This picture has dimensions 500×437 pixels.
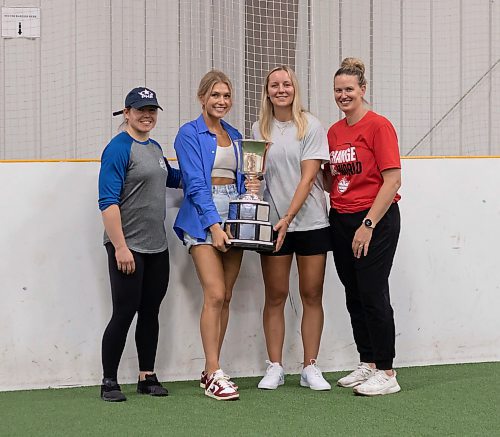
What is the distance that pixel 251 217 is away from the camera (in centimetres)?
331

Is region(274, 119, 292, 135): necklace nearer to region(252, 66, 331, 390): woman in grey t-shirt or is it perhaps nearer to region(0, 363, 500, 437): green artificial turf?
region(252, 66, 331, 390): woman in grey t-shirt

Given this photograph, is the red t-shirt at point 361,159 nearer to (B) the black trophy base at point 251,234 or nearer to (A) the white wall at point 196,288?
(B) the black trophy base at point 251,234

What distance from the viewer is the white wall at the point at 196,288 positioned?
143 inches

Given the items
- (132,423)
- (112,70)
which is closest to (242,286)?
(132,423)

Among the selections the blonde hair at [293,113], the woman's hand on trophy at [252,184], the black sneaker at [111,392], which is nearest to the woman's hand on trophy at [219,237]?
the woman's hand on trophy at [252,184]

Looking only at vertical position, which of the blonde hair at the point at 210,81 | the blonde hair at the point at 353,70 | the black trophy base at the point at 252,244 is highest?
the blonde hair at the point at 353,70

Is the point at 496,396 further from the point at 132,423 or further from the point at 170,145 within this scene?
the point at 170,145

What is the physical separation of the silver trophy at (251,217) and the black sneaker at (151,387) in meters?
0.64

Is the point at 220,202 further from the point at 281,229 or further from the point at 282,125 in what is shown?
the point at 282,125

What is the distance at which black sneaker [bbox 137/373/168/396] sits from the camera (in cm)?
344

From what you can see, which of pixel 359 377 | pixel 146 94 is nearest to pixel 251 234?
pixel 146 94

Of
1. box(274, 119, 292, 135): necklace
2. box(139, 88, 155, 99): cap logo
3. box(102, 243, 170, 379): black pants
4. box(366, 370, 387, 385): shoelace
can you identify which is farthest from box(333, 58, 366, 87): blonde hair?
box(366, 370, 387, 385): shoelace

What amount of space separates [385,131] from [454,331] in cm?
125

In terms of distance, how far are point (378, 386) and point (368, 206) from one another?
2.25 feet
